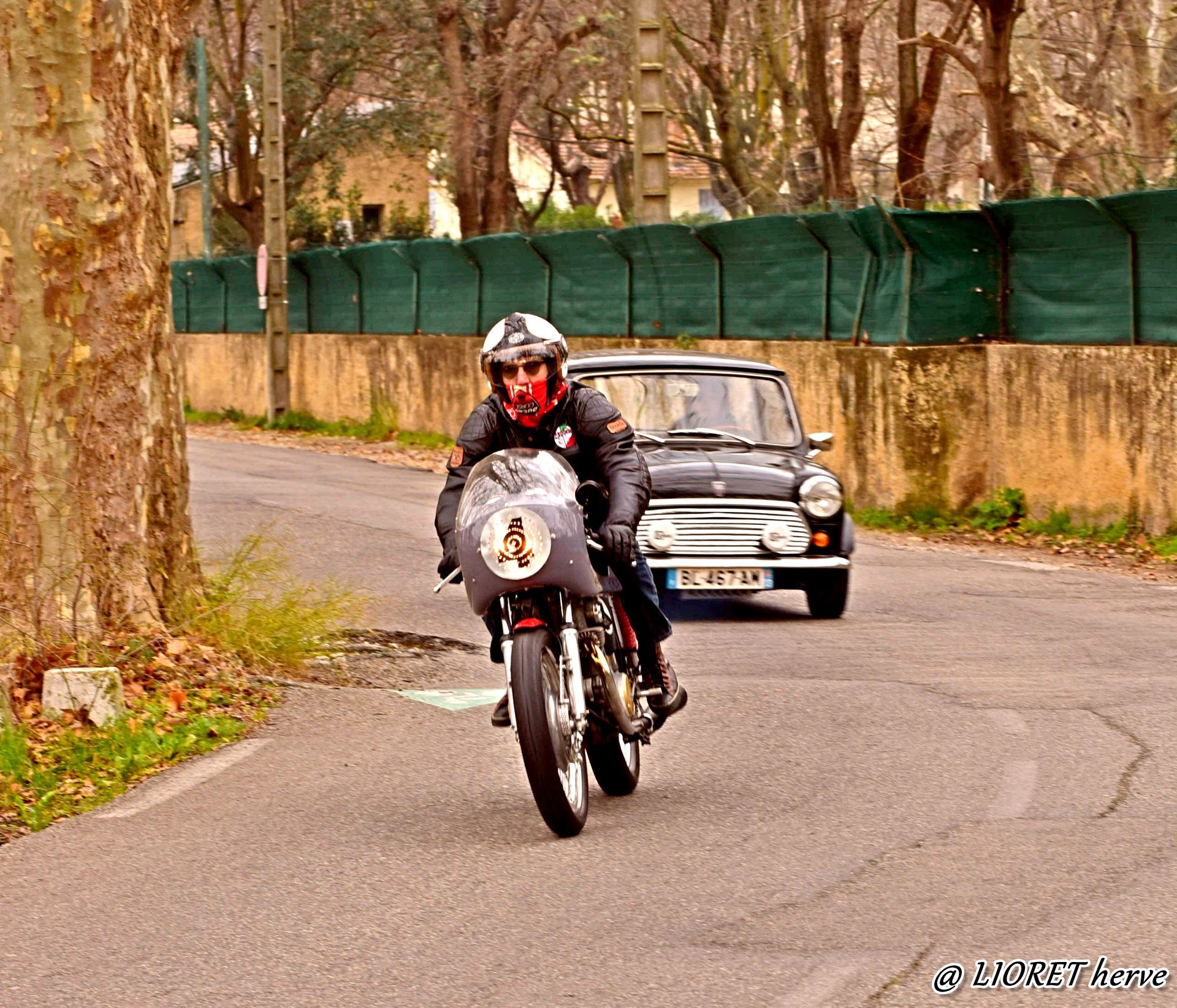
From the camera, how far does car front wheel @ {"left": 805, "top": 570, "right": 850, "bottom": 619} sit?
39.7ft

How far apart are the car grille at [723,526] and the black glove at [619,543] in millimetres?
5163

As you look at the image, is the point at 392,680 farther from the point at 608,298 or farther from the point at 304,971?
the point at 608,298

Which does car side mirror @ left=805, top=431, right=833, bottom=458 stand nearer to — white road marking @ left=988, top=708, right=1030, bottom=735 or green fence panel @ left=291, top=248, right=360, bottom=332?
white road marking @ left=988, top=708, right=1030, bottom=735

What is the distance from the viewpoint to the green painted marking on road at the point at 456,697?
9289 mm

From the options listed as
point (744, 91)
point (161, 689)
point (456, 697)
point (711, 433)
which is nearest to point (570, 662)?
point (161, 689)

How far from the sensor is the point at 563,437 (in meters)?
6.82

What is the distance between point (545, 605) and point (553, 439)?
27.0 inches

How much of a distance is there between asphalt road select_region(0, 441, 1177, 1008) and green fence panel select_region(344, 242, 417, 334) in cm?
2033

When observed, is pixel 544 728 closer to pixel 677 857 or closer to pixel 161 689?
pixel 677 857

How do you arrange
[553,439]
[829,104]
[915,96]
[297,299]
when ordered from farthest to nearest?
[297,299] → [829,104] → [915,96] → [553,439]

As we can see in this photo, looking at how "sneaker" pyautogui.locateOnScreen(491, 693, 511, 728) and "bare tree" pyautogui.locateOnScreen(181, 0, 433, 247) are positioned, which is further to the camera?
"bare tree" pyautogui.locateOnScreen(181, 0, 433, 247)

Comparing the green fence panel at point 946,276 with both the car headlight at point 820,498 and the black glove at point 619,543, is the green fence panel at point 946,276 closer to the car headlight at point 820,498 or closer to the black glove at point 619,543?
the car headlight at point 820,498

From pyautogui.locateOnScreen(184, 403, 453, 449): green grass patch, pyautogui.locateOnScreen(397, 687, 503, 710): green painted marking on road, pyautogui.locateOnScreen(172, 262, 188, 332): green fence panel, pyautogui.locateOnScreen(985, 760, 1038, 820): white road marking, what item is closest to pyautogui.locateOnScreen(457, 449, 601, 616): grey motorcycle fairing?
pyautogui.locateOnScreen(985, 760, 1038, 820): white road marking

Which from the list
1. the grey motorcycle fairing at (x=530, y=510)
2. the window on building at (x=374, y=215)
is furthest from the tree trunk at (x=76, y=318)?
the window on building at (x=374, y=215)
